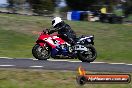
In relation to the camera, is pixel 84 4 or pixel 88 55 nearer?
pixel 88 55

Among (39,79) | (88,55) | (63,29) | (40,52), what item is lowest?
(39,79)

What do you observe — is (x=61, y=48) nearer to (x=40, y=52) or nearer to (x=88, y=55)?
(x=40, y=52)

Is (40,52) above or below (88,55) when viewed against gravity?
above

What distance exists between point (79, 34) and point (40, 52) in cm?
1501

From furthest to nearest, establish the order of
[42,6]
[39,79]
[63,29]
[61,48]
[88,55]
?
Result: [42,6], [61,48], [88,55], [63,29], [39,79]

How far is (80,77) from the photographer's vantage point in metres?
11.0

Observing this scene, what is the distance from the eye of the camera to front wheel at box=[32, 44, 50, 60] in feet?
57.2

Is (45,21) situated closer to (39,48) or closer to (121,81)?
(39,48)

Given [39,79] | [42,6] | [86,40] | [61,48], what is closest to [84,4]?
[42,6]

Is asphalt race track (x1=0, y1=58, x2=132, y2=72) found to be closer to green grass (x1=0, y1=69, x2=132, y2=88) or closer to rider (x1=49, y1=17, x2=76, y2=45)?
rider (x1=49, y1=17, x2=76, y2=45)

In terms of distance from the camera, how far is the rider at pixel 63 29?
17.1 metres

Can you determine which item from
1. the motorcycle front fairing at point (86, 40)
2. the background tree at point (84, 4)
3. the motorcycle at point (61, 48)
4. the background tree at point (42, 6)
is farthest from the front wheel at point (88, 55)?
the background tree at point (84, 4)

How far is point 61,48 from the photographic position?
18031 millimetres

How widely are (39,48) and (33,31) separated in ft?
48.0
